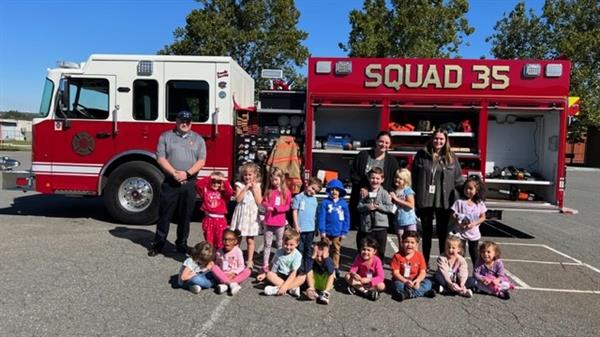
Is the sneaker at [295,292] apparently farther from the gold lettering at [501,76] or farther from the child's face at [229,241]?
the gold lettering at [501,76]

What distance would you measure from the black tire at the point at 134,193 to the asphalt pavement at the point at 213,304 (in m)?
0.80

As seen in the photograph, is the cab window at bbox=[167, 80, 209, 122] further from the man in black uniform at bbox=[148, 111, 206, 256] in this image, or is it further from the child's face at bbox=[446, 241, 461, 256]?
the child's face at bbox=[446, 241, 461, 256]

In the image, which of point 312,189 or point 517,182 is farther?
point 517,182

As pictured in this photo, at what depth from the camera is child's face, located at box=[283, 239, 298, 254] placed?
477 centimetres

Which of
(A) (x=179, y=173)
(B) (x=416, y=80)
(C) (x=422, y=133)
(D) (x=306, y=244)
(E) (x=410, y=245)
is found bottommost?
(D) (x=306, y=244)

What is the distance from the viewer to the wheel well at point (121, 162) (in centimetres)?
770

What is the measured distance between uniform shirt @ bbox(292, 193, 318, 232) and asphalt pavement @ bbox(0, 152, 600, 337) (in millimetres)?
739

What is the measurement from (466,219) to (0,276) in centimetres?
497

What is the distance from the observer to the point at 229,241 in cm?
485

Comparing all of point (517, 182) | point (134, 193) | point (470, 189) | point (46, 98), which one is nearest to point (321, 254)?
point (470, 189)

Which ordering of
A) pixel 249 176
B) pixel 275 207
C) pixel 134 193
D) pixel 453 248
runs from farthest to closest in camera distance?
pixel 134 193 → pixel 249 176 → pixel 275 207 → pixel 453 248

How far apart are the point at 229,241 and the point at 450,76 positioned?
14.9 ft

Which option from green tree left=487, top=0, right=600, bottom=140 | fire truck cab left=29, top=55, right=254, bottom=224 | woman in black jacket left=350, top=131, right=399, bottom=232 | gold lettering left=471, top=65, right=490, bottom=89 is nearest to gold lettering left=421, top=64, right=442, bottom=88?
gold lettering left=471, top=65, right=490, bottom=89

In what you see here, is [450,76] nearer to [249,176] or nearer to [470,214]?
[470,214]
